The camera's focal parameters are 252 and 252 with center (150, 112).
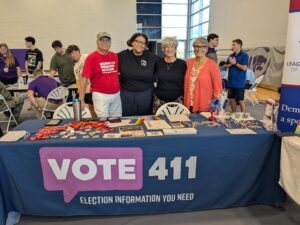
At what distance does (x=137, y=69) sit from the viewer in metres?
2.42

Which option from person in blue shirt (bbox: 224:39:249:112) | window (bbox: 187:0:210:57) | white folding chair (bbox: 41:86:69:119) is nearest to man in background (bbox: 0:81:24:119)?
white folding chair (bbox: 41:86:69:119)

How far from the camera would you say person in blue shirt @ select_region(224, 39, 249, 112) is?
3.82m

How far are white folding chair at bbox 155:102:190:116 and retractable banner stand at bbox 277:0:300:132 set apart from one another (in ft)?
2.72

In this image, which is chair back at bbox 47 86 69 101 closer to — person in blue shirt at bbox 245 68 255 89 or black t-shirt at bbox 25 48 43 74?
black t-shirt at bbox 25 48 43 74

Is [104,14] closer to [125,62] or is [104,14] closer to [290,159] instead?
[125,62]

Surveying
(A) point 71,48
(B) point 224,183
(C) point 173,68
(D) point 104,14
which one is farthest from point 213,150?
(D) point 104,14

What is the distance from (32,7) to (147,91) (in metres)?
9.01

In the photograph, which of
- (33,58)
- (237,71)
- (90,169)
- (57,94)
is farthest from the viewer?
(33,58)

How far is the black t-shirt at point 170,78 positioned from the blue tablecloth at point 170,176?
721 millimetres

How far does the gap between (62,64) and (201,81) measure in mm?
2651

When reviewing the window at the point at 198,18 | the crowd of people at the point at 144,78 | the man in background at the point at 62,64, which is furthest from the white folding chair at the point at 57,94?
the window at the point at 198,18

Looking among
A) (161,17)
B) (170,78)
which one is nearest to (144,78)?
(170,78)

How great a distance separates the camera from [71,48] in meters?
3.56

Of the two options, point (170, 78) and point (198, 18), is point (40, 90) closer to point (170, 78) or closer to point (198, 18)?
point (170, 78)
